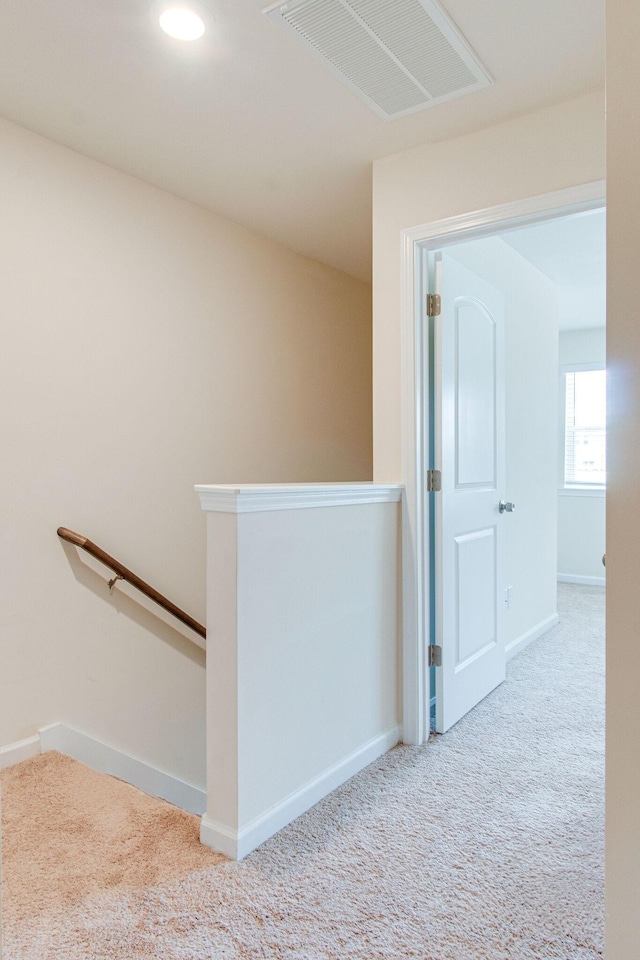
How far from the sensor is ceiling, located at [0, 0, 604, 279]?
173 cm

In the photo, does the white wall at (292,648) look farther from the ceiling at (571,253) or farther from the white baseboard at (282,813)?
the ceiling at (571,253)

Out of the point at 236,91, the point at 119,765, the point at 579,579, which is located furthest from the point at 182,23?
the point at 579,579

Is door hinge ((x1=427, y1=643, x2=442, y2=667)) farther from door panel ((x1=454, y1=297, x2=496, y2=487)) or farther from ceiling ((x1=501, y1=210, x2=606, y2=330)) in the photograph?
ceiling ((x1=501, y1=210, x2=606, y2=330))

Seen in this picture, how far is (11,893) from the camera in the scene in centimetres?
158

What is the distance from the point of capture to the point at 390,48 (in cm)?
185

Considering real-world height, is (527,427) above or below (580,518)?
above

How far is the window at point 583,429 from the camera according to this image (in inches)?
233

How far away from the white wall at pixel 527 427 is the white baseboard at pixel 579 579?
1734 mm

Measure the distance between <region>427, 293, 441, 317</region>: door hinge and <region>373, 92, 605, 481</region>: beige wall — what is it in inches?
5.5

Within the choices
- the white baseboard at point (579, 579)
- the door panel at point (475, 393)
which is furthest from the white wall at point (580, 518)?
the door panel at point (475, 393)

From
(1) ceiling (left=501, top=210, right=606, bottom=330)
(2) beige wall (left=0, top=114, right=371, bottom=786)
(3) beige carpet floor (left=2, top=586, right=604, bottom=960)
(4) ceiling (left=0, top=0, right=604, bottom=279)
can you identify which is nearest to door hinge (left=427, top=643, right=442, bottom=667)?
(3) beige carpet floor (left=2, top=586, right=604, bottom=960)

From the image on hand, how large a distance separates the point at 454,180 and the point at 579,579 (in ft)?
15.2

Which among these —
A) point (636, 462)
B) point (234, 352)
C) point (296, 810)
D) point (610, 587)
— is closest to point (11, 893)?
point (296, 810)

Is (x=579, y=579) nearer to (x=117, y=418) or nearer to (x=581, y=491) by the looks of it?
(x=581, y=491)
